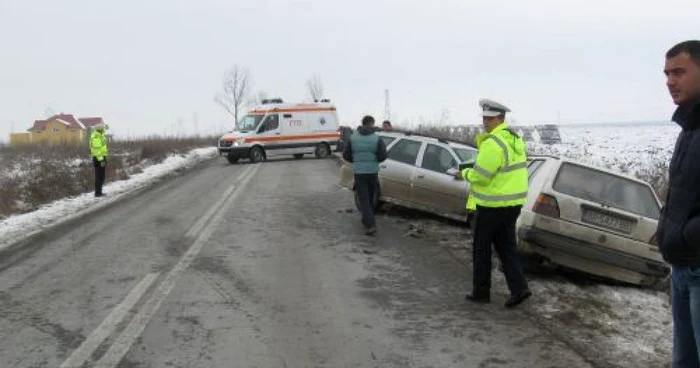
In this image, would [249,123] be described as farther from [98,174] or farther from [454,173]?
[454,173]

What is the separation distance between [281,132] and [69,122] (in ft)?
314

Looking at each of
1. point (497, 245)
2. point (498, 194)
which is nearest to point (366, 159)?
point (497, 245)

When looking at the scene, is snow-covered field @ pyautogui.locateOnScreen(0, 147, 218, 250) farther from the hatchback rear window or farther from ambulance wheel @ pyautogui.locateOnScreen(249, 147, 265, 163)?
the hatchback rear window

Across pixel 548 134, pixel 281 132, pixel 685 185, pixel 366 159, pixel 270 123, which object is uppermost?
pixel 270 123

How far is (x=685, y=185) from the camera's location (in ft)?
9.98

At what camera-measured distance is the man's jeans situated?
3147mm

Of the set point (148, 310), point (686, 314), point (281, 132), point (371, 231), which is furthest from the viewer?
point (281, 132)

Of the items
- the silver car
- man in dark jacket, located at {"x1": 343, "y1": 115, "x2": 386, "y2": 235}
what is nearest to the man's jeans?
man in dark jacket, located at {"x1": 343, "y1": 115, "x2": 386, "y2": 235}

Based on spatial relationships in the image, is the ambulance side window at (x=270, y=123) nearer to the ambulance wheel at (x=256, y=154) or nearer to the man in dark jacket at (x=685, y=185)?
the ambulance wheel at (x=256, y=154)

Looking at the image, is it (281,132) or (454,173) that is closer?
(454,173)

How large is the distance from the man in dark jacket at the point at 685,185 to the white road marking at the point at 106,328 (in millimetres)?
3875

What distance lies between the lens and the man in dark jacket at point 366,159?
416 inches

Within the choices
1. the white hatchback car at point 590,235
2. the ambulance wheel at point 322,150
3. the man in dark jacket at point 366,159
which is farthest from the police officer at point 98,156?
A: the ambulance wheel at point 322,150

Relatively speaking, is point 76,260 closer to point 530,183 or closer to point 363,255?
point 363,255
